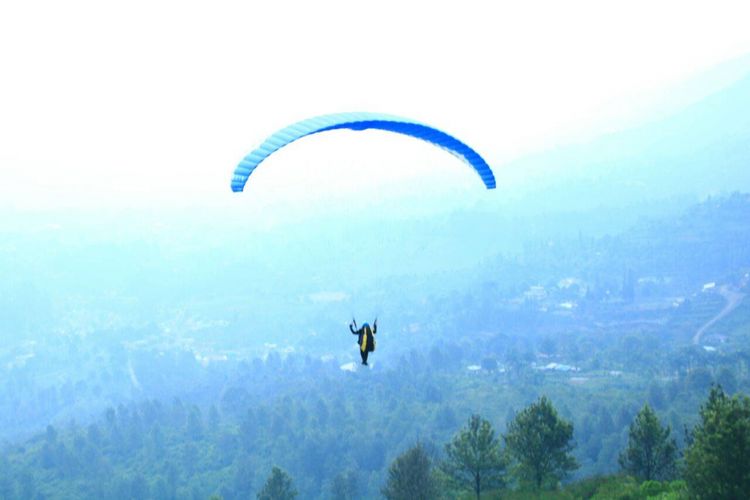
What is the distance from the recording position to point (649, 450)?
29828mm

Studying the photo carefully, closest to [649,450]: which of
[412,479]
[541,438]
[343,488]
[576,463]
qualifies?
[576,463]

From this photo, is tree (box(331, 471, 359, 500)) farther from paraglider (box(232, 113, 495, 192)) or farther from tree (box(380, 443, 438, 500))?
paraglider (box(232, 113, 495, 192))

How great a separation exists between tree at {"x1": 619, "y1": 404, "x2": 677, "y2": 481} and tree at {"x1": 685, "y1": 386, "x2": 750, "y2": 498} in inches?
402

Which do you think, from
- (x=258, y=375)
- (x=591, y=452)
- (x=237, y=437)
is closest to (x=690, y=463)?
(x=591, y=452)

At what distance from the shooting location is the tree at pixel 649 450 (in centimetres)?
2962

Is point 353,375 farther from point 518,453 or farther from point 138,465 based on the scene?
point 518,453

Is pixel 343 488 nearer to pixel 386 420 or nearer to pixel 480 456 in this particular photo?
pixel 480 456

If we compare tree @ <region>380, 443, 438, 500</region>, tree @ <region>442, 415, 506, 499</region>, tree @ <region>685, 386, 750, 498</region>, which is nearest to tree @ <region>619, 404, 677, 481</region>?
tree @ <region>442, 415, 506, 499</region>

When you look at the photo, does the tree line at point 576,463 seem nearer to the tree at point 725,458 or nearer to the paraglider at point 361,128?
the tree at point 725,458

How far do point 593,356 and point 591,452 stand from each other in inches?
2115

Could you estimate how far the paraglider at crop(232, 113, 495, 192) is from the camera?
63.1 ft

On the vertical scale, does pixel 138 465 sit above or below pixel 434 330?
below

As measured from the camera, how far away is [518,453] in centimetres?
3005

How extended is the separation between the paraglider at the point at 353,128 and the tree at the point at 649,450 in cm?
1292
